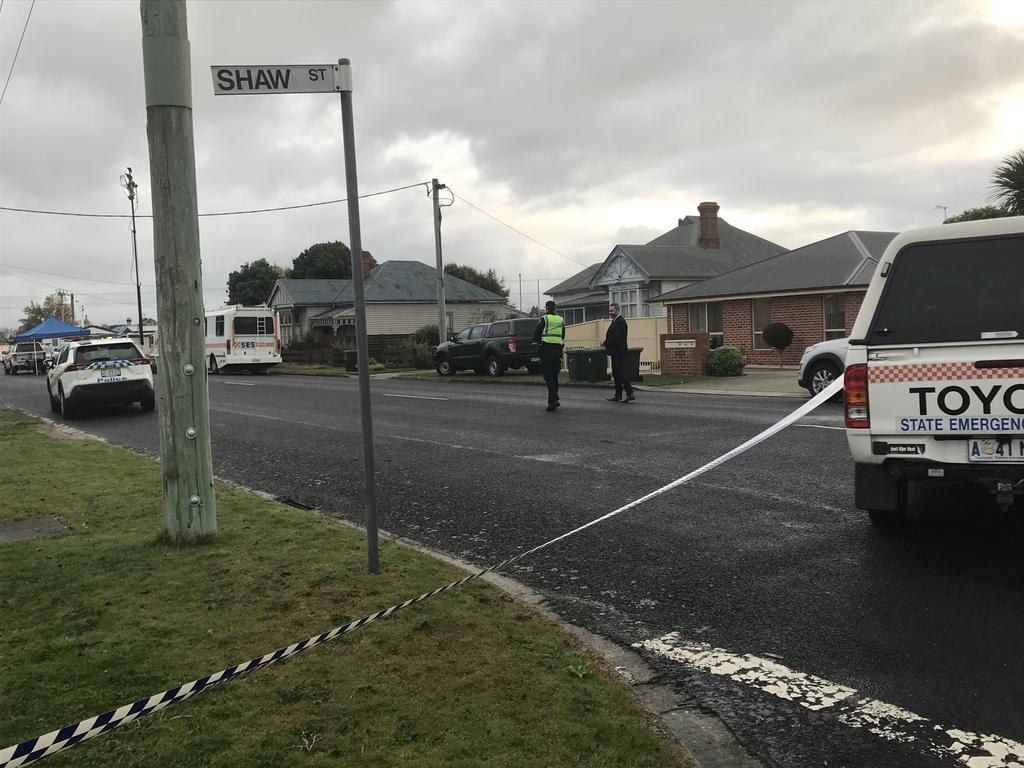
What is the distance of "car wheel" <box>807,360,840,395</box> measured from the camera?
1630 centimetres

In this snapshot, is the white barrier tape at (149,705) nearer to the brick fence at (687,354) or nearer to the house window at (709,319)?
the brick fence at (687,354)

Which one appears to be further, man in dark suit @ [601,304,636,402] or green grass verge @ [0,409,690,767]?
man in dark suit @ [601,304,636,402]

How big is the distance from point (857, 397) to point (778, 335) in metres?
23.7

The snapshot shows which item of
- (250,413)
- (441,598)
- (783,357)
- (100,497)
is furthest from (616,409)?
(783,357)

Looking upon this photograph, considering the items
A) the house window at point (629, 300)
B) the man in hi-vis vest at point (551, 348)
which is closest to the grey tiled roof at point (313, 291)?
the house window at point (629, 300)

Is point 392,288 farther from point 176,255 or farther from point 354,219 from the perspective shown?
point 354,219

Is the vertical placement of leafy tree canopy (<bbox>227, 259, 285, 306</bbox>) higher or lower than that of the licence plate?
higher

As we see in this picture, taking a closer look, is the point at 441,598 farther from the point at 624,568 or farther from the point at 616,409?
the point at 616,409

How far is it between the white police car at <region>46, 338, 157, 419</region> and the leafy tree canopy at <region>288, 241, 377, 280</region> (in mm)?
60647

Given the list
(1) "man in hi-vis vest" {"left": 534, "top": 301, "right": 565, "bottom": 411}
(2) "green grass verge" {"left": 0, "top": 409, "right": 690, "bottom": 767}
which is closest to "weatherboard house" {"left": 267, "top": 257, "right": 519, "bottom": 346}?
(1) "man in hi-vis vest" {"left": 534, "top": 301, "right": 565, "bottom": 411}

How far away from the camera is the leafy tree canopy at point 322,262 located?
79.2 metres

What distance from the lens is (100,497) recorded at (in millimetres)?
7855

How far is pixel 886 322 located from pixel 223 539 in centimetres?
462

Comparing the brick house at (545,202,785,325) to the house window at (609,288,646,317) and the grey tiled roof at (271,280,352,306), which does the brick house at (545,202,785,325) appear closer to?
the house window at (609,288,646,317)
